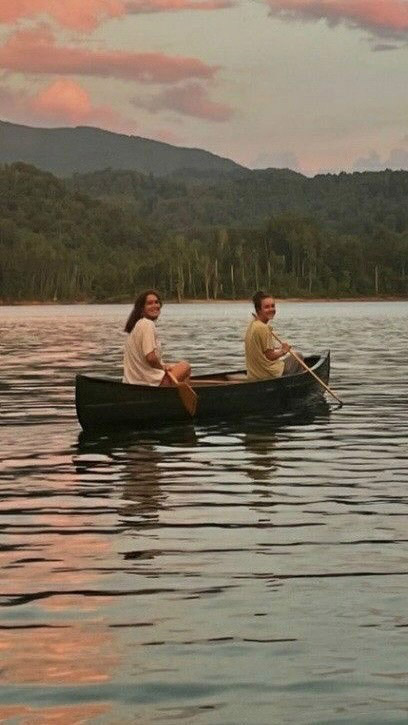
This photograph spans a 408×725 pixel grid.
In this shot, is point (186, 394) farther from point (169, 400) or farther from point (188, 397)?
point (169, 400)

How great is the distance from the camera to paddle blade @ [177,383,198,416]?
75.7ft

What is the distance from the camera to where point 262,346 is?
25391 mm

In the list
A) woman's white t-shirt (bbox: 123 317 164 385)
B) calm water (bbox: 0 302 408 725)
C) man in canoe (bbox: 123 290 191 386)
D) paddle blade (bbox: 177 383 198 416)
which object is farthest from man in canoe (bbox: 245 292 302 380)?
calm water (bbox: 0 302 408 725)

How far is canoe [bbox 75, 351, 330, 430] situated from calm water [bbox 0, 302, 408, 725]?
621 millimetres

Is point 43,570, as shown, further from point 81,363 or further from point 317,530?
point 81,363

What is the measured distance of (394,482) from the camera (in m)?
16.9

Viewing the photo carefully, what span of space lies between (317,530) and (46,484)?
4637 mm

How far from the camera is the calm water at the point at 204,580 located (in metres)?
7.91

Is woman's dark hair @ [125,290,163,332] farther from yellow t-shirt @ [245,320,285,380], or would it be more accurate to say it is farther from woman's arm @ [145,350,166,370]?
yellow t-shirt @ [245,320,285,380]

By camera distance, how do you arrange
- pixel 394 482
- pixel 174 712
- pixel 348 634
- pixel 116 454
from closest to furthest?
1. pixel 174 712
2. pixel 348 634
3. pixel 394 482
4. pixel 116 454

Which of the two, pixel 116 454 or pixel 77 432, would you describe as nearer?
pixel 116 454

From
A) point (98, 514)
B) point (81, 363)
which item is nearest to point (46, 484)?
point (98, 514)

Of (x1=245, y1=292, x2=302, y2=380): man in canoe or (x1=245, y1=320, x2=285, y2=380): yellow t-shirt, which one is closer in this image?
(x1=245, y1=292, x2=302, y2=380): man in canoe

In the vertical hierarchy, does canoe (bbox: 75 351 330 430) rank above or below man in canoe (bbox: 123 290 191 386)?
below
